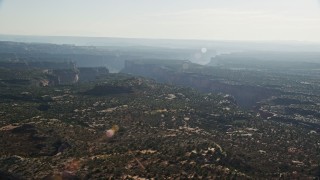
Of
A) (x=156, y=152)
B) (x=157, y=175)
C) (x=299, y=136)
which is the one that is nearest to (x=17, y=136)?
(x=156, y=152)

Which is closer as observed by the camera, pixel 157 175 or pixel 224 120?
pixel 157 175

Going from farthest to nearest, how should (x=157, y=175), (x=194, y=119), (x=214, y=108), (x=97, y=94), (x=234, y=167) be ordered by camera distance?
1. (x=97, y=94)
2. (x=214, y=108)
3. (x=194, y=119)
4. (x=234, y=167)
5. (x=157, y=175)

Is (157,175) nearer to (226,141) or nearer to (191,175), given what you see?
(191,175)

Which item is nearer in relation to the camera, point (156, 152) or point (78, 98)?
point (156, 152)

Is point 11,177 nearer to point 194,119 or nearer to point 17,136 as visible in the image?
point 17,136

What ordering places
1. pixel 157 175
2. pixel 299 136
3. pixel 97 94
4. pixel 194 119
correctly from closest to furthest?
pixel 157 175 → pixel 299 136 → pixel 194 119 → pixel 97 94

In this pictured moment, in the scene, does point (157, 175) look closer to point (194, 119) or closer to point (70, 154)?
point (70, 154)

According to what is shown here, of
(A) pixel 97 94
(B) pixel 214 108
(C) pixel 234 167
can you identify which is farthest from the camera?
(A) pixel 97 94

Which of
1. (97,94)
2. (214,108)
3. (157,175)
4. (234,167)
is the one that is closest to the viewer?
(157,175)

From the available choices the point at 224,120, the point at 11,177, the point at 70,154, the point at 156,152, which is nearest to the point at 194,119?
the point at 224,120
